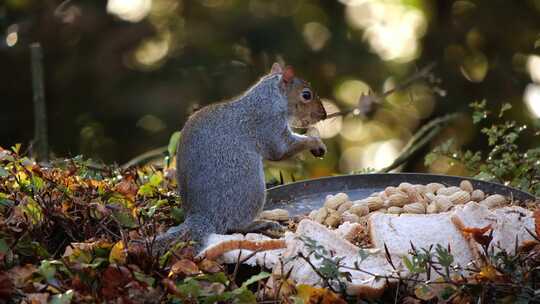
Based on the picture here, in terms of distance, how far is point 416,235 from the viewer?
2.76m

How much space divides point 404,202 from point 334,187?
1.48ft

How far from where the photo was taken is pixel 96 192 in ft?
10.1

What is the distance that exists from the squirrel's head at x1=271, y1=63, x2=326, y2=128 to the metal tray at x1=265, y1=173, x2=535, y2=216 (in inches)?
14.0

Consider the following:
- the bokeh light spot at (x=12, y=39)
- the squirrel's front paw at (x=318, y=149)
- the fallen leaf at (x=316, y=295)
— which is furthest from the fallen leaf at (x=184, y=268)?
the bokeh light spot at (x=12, y=39)

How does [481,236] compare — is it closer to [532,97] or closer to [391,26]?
[532,97]

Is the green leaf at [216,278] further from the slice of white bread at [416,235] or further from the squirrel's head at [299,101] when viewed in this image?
the squirrel's head at [299,101]

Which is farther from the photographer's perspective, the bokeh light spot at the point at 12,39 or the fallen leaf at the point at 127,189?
the bokeh light spot at the point at 12,39

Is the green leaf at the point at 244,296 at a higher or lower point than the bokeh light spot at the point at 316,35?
lower

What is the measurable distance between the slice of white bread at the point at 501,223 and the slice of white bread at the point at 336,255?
11.3 inches

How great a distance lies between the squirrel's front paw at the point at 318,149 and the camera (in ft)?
13.1

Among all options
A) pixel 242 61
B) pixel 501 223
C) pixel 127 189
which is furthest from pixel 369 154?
pixel 501 223

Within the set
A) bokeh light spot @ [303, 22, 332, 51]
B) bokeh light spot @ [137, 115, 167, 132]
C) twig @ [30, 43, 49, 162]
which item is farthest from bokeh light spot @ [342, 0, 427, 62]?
twig @ [30, 43, 49, 162]

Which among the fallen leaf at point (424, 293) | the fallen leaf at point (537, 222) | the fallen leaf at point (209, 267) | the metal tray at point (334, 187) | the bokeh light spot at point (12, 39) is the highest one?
the bokeh light spot at point (12, 39)

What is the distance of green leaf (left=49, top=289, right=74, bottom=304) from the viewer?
2.22 meters
